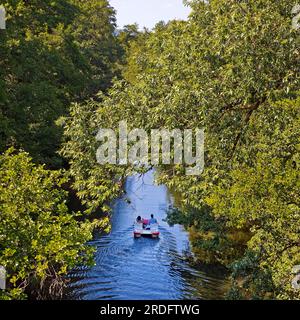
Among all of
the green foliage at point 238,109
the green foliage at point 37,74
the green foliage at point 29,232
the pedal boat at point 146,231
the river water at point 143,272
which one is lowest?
the river water at point 143,272

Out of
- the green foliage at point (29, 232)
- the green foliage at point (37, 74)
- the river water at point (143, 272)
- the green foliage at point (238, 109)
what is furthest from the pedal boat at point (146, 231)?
the green foliage at point (29, 232)

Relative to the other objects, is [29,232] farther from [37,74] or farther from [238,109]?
[37,74]

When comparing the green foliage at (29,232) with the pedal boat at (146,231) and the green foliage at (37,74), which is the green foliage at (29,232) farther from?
the pedal boat at (146,231)

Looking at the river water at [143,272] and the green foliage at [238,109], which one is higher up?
the green foliage at [238,109]

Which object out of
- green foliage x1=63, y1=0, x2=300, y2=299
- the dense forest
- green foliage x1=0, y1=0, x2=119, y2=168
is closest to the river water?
the dense forest

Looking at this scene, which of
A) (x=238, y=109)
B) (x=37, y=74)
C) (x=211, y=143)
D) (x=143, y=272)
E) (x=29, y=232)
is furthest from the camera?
(x=37, y=74)

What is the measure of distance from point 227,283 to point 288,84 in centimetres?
1343

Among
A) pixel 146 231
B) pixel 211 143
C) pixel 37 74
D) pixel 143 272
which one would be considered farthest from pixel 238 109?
pixel 37 74

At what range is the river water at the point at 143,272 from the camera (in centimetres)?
2275

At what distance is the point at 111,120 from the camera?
15016mm

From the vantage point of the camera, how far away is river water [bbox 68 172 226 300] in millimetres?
22750

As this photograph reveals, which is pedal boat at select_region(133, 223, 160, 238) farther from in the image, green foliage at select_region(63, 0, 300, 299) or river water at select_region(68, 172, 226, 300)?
green foliage at select_region(63, 0, 300, 299)

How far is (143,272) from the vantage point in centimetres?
2542
